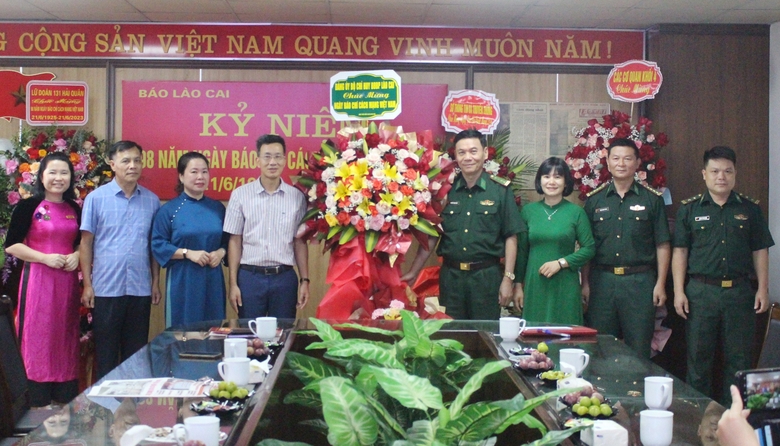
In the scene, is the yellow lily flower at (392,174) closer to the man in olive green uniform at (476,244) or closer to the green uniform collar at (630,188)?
the man in olive green uniform at (476,244)

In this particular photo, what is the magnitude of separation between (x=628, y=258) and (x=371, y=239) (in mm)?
1556

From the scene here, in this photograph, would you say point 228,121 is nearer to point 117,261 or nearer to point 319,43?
point 319,43

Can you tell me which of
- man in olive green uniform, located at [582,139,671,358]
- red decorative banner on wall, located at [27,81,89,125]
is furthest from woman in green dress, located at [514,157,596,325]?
red decorative banner on wall, located at [27,81,89,125]

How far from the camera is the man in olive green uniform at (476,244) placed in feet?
13.3

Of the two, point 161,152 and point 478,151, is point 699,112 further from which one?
point 161,152

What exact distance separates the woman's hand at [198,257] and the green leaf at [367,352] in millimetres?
2680

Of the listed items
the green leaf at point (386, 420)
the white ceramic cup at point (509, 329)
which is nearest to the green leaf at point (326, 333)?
the green leaf at point (386, 420)

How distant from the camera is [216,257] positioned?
13.3 ft

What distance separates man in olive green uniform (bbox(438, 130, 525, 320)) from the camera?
404 cm

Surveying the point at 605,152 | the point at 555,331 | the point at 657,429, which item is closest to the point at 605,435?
the point at 657,429

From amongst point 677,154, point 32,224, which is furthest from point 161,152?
point 677,154

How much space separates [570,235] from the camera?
4.09 meters

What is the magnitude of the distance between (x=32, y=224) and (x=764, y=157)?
4.72m

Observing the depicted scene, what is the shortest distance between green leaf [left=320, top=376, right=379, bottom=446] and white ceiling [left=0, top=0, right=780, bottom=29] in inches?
160
